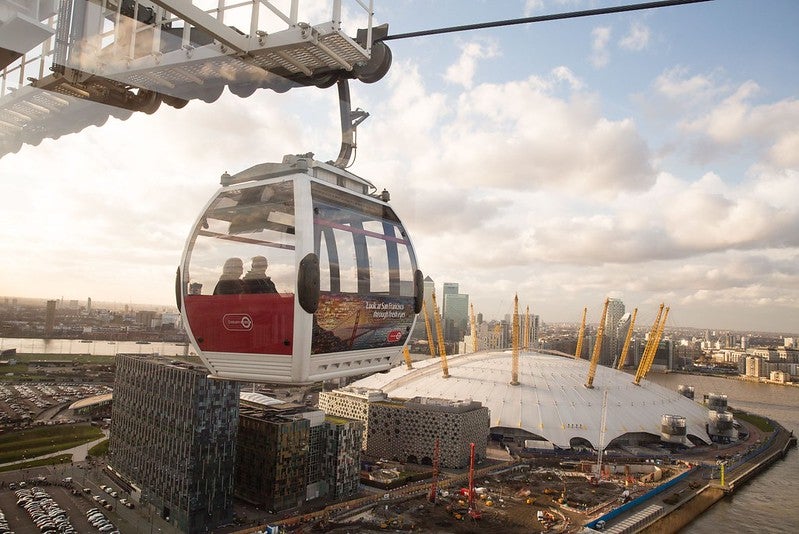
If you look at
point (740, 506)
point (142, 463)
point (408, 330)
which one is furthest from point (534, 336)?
point (408, 330)

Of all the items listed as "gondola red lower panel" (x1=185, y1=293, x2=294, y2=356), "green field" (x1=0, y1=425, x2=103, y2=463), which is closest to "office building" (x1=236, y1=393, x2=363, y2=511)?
"green field" (x1=0, y1=425, x2=103, y2=463)

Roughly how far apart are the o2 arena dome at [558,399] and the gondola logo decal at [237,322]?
30449 millimetres

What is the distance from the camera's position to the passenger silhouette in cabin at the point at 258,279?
2.23 meters

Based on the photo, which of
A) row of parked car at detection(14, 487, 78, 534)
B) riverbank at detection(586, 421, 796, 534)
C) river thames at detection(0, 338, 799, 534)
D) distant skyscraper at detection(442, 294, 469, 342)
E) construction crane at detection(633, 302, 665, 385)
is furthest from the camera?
distant skyscraper at detection(442, 294, 469, 342)

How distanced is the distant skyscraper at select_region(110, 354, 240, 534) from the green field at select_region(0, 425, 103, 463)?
831cm

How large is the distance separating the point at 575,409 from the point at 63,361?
155ft

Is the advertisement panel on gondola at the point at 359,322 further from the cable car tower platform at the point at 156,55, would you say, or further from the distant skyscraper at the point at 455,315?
the distant skyscraper at the point at 455,315

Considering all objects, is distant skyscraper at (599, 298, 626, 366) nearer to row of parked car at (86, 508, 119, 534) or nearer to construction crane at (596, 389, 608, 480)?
construction crane at (596, 389, 608, 480)

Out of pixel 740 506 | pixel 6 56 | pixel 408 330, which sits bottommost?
pixel 740 506

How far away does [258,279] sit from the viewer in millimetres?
2273

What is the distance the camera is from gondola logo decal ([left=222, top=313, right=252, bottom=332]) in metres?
2.28

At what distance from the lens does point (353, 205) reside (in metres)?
2.66

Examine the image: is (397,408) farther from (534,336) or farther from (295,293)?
(534,336)

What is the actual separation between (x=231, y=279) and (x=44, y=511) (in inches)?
863
